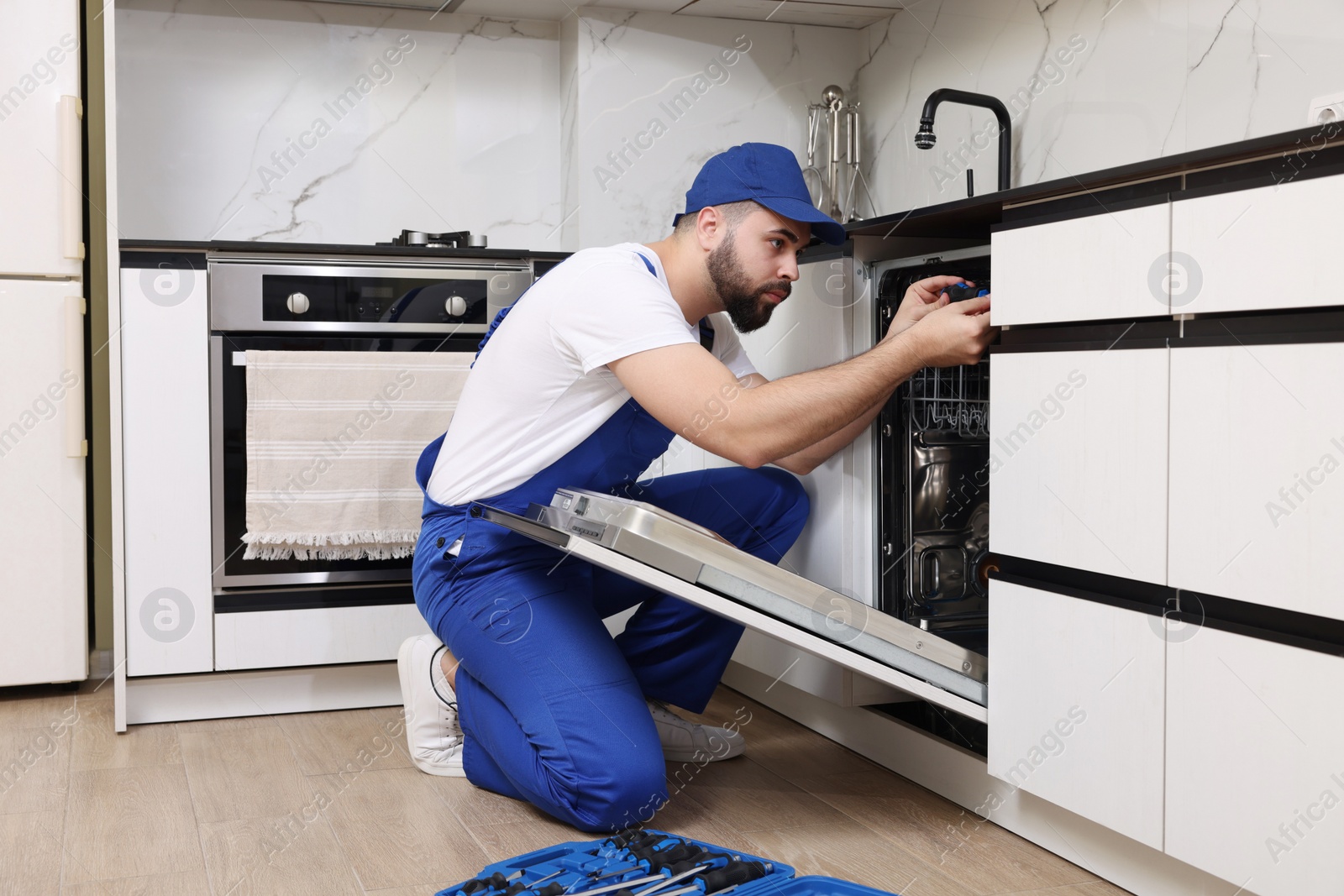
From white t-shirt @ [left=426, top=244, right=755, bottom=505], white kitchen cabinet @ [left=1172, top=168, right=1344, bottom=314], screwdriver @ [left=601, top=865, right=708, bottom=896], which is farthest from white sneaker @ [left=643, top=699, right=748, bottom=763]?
white kitchen cabinet @ [left=1172, top=168, right=1344, bottom=314]

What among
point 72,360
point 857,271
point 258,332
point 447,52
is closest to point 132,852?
point 258,332

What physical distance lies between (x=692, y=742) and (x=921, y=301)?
36.8 inches

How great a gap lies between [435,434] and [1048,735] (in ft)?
4.82

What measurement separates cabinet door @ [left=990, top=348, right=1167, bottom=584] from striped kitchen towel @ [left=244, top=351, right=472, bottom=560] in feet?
4.35

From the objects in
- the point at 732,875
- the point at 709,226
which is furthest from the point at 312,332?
the point at 732,875

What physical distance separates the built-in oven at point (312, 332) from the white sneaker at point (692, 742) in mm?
756

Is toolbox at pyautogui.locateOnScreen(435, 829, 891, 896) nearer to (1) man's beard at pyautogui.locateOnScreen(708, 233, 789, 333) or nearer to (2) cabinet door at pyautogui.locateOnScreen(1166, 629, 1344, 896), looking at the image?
(2) cabinet door at pyautogui.locateOnScreen(1166, 629, 1344, 896)

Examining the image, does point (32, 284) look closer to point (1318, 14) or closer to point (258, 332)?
point (258, 332)

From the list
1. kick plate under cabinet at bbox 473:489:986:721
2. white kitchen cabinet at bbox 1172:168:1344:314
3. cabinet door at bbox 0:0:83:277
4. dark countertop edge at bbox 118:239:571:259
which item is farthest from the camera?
cabinet door at bbox 0:0:83:277

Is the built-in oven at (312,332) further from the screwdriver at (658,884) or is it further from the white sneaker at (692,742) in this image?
the screwdriver at (658,884)

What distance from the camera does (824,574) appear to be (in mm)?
2199

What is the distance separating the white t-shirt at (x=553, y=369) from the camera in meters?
1.73

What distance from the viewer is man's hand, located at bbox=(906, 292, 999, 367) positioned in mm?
1655

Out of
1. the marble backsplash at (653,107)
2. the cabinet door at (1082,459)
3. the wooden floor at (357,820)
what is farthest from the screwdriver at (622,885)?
the marble backsplash at (653,107)
